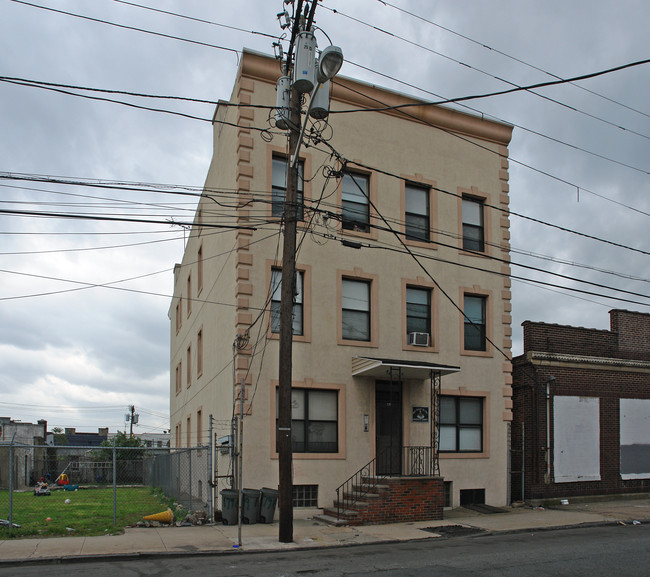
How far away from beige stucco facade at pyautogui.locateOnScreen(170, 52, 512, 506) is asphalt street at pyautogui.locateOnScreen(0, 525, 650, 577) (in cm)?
487

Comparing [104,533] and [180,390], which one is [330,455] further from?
[180,390]

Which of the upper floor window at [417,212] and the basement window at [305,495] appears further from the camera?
the upper floor window at [417,212]

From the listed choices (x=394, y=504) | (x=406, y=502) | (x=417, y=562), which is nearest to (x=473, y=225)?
(x=406, y=502)

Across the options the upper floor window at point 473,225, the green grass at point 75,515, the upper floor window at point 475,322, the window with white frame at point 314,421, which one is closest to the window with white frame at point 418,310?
the upper floor window at point 475,322

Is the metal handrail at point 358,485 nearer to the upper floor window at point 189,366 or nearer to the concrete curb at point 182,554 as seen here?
the concrete curb at point 182,554

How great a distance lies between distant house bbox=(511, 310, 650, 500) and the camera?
20.9m

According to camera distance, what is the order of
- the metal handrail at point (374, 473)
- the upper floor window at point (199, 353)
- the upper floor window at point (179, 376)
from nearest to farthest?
the metal handrail at point (374, 473) → the upper floor window at point (199, 353) → the upper floor window at point (179, 376)

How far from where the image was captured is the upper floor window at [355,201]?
64.0 ft

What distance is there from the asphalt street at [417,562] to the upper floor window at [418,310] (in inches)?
287

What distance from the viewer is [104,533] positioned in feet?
46.5

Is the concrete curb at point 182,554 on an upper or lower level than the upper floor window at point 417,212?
lower

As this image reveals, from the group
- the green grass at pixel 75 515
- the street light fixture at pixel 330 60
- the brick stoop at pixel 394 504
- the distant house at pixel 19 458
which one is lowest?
the distant house at pixel 19 458

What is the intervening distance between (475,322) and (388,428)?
457cm

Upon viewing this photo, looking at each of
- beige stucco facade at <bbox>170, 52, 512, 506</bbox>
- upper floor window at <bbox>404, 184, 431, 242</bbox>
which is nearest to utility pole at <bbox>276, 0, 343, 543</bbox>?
beige stucco facade at <bbox>170, 52, 512, 506</bbox>
